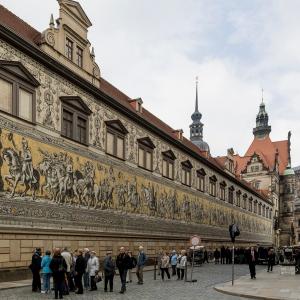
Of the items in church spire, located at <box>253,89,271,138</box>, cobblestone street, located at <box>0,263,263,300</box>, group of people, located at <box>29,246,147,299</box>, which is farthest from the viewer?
church spire, located at <box>253,89,271,138</box>

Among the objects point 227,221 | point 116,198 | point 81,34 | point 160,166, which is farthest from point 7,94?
point 227,221

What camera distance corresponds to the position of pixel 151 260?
30375mm

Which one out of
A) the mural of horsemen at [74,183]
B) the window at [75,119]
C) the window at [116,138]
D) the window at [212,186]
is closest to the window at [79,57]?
the window at [75,119]

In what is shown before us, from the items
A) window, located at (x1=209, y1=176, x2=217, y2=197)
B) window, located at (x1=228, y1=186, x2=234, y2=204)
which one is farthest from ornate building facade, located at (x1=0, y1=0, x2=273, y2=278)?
window, located at (x1=228, y1=186, x2=234, y2=204)

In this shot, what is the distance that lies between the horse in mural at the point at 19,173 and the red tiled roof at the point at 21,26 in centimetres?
493

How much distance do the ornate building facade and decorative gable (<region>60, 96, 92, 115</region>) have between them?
2.7 inches

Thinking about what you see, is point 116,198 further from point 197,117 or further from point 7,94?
point 197,117

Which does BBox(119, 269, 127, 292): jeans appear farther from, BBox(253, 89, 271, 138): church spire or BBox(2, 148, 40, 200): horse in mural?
BBox(253, 89, 271, 138): church spire

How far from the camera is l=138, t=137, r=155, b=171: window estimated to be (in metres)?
29.8

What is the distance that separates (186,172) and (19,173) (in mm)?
21264

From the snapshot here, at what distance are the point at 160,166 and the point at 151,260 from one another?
20.7 feet

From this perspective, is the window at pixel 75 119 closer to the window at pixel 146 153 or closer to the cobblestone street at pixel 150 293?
the window at pixel 146 153

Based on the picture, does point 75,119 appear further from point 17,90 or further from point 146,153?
point 146,153

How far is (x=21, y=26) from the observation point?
21297 millimetres
